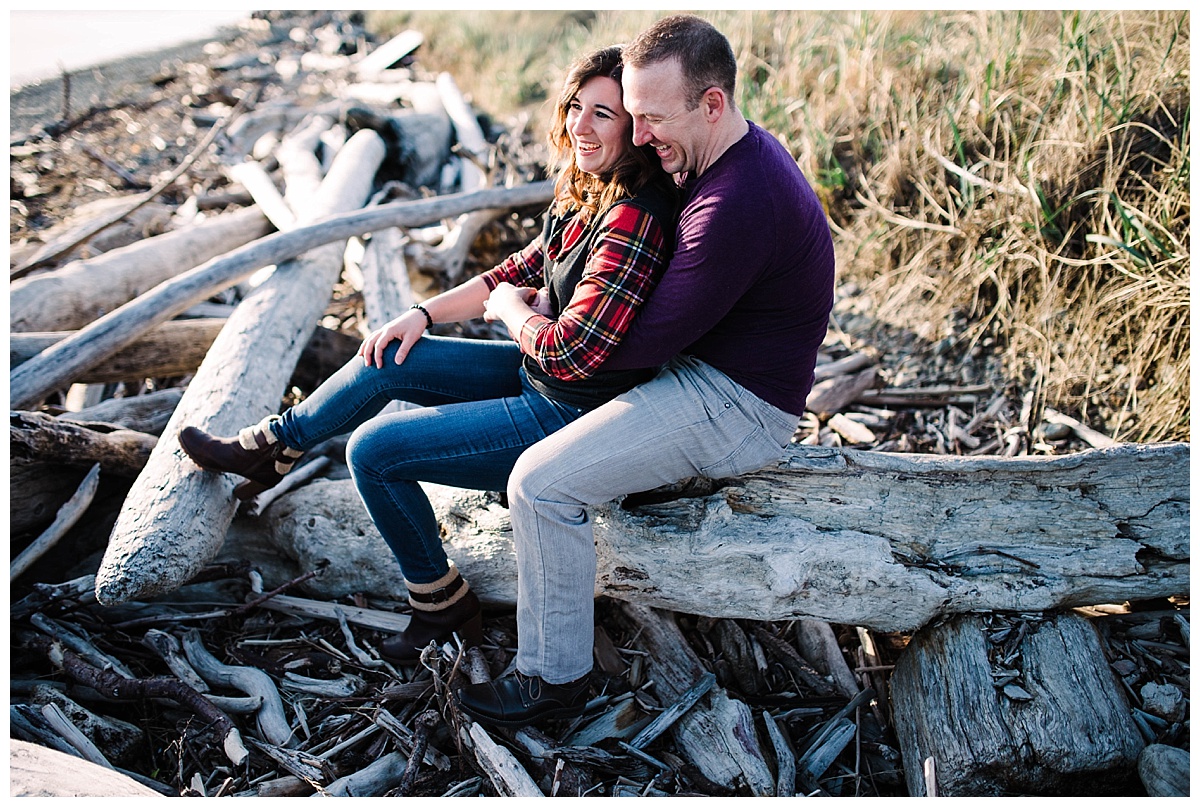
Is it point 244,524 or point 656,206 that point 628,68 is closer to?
point 656,206

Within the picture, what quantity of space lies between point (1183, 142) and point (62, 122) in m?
9.05

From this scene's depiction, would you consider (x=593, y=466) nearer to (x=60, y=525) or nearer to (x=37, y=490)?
(x=60, y=525)

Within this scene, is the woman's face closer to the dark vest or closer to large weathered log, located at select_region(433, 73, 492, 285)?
the dark vest

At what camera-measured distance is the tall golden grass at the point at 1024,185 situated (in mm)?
3650

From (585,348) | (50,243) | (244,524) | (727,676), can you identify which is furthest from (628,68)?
(50,243)

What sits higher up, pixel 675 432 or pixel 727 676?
pixel 675 432

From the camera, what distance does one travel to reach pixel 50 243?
518 cm

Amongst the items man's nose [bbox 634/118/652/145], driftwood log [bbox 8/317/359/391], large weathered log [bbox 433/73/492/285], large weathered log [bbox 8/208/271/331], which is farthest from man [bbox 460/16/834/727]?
large weathered log [bbox 8/208/271/331]

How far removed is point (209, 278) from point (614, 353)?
8.98ft

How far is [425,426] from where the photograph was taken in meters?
2.60

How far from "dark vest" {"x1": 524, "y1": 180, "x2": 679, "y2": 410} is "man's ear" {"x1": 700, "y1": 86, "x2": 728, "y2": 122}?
0.85ft

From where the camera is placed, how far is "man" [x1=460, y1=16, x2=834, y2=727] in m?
2.20

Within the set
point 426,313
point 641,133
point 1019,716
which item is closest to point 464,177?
point 426,313

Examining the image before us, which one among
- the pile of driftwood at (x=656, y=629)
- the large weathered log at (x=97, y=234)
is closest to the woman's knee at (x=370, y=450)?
the pile of driftwood at (x=656, y=629)
